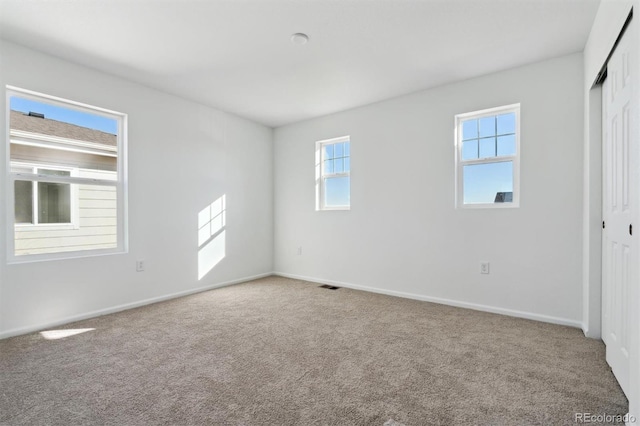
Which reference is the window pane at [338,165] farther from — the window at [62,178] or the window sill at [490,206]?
the window at [62,178]

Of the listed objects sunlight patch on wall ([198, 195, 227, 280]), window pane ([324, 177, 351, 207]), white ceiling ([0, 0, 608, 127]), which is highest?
white ceiling ([0, 0, 608, 127])

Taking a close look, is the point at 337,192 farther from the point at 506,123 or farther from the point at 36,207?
the point at 36,207

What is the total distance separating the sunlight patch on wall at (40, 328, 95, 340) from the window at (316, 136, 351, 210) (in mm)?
3194

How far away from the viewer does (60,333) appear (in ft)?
8.74

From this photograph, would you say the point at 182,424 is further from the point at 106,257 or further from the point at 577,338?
the point at 577,338

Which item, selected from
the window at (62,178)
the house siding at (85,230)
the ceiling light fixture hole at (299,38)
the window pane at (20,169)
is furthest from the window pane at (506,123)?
the window pane at (20,169)

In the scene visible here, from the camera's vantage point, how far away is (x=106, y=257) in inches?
126

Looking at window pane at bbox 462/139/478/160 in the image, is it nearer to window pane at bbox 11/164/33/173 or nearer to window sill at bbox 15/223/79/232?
window sill at bbox 15/223/79/232

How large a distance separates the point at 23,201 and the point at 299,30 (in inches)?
116

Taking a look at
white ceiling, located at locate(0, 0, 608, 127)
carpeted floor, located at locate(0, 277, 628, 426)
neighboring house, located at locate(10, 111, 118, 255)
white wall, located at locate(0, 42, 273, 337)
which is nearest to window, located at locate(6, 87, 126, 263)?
neighboring house, located at locate(10, 111, 118, 255)

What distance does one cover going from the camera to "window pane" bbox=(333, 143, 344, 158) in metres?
4.61

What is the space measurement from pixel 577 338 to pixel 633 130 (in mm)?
1896

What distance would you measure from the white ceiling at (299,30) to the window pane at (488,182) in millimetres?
1028

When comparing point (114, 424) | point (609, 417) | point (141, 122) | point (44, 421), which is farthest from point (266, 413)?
point (141, 122)
